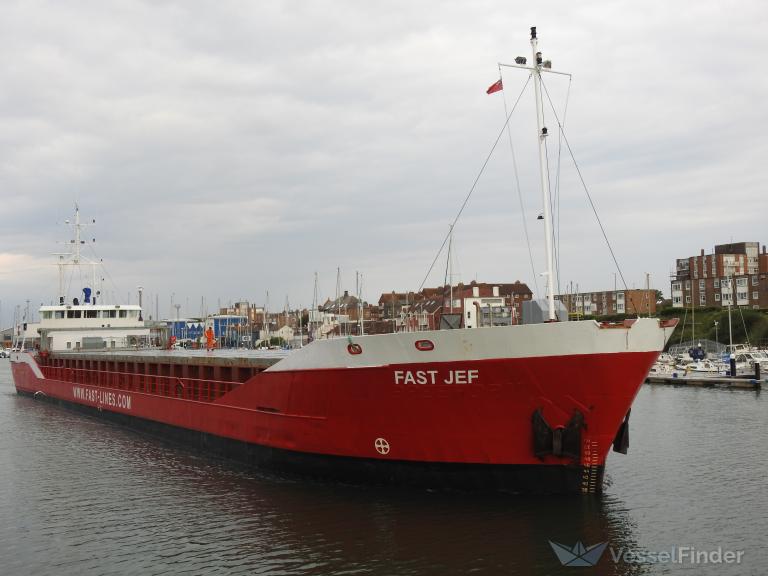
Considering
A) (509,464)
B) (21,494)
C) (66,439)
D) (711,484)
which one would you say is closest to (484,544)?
(509,464)

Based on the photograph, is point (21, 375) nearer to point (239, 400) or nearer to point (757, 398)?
point (239, 400)

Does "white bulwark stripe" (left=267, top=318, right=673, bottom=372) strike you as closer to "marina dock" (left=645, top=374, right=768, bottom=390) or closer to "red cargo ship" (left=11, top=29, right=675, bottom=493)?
"red cargo ship" (left=11, top=29, right=675, bottom=493)

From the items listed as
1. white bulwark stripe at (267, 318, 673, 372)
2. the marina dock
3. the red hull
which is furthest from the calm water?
the marina dock

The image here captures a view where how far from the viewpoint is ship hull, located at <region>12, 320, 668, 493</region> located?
45.1 feet

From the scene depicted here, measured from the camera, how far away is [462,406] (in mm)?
14461

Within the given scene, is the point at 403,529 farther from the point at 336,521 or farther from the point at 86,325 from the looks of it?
the point at 86,325

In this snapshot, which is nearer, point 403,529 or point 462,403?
point 403,529

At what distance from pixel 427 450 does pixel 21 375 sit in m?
39.8

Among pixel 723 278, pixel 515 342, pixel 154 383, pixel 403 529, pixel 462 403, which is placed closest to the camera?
pixel 403 529

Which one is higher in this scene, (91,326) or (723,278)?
(723,278)

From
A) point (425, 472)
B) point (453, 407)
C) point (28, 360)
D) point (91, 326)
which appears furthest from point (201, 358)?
point (28, 360)

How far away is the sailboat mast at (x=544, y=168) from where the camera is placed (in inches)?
575

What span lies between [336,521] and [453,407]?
11.6ft

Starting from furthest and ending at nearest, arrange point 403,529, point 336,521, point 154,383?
1. point 154,383
2. point 336,521
3. point 403,529
